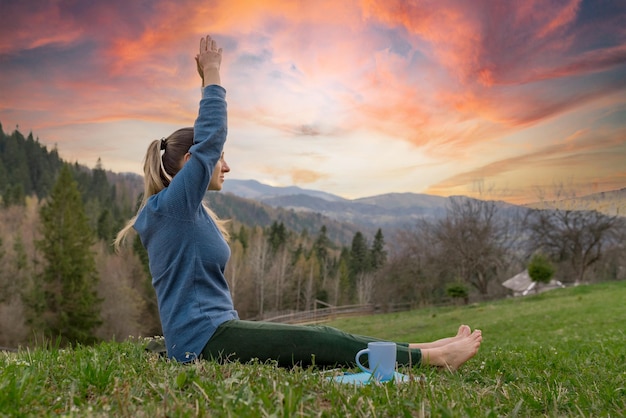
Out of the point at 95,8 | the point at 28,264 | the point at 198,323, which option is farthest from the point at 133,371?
the point at 28,264

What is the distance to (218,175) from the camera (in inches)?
140

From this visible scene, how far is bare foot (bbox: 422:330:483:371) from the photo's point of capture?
11.9 ft

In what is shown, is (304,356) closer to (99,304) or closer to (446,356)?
(446,356)

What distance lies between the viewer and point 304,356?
129 inches

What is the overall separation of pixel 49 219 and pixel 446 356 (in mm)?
38102

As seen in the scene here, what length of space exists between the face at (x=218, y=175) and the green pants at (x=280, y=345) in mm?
959

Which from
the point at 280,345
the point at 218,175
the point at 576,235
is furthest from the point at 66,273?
the point at 576,235

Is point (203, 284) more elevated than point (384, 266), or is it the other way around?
point (203, 284)

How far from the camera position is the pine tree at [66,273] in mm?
35281

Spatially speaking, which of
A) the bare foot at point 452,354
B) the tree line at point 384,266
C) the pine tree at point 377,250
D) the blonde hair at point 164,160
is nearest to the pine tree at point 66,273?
the tree line at point 384,266

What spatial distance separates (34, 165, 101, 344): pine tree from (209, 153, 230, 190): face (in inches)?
1402

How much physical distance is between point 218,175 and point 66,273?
36.5 metres

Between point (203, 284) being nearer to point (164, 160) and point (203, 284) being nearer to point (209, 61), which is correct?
point (164, 160)

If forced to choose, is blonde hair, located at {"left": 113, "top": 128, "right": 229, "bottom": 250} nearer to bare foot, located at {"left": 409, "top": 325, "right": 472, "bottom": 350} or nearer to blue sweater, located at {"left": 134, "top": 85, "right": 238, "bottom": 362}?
blue sweater, located at {"left": 134, "top": 85, "right": 238, "bottom": 362}
